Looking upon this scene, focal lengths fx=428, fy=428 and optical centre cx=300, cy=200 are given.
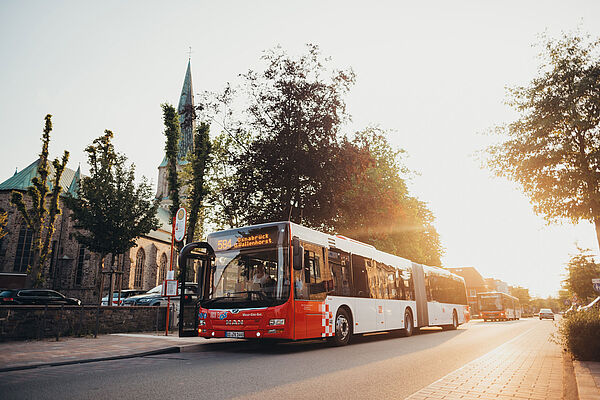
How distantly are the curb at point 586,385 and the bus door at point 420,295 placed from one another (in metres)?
10.9

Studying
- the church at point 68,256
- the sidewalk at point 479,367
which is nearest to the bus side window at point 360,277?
the sidewalk at point 479,367

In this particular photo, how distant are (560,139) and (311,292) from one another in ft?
38.0

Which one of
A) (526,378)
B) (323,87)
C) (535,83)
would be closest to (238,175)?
(323,87)

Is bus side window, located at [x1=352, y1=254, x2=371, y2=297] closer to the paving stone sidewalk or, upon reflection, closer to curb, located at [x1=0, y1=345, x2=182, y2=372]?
the paving stone sidewalk

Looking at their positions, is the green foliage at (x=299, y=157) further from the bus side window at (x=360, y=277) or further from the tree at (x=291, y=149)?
the bus side window at (x=360, y=277)

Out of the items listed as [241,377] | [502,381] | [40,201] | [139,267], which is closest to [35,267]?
[40,201]

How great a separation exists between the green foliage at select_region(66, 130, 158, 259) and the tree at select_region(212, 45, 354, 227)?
18.7ft

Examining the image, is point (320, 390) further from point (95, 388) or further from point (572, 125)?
point (572, 125)

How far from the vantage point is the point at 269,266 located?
9.75 meters

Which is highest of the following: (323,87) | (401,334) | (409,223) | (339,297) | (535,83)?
(323,87)

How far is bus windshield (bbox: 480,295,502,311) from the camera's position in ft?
146

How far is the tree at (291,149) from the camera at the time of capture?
18.7 metres

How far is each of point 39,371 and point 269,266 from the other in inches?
185

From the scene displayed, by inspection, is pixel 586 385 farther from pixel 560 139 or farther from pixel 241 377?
pixel 560 139
